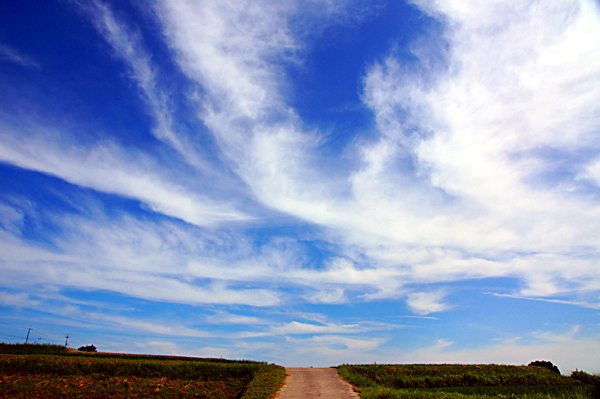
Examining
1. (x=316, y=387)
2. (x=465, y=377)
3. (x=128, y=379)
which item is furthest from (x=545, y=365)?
(x=128, y=379)

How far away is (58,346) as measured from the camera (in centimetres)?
3897

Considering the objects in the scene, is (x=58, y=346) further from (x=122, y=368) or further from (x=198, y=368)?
(x=198, y=368)

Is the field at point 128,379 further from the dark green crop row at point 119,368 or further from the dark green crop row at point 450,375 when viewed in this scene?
the dark green crop row at point 450,375

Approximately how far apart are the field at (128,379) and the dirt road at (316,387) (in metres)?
1.06

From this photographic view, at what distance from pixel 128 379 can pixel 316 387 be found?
15554 millimetres

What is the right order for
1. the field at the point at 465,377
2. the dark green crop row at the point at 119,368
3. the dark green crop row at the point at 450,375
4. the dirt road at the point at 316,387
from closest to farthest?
the dirt road at the point at 316,387, the dark green crop row at the point at 119,368, the field at the point at 465,377, the dark green crop row at the point at 450,375

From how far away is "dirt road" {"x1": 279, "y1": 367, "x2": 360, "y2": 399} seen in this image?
19547 millimetres

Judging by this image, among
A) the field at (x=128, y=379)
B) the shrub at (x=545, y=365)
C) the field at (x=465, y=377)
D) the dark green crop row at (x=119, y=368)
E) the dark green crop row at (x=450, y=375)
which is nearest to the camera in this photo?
the field at (x=128, y=379)

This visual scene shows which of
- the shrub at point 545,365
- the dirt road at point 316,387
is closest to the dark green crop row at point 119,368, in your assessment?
the dirt road at point 316,387

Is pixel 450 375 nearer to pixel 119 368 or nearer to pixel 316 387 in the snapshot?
pixel 316 387

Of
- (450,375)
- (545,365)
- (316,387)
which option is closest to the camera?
(316,387)

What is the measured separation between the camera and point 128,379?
25062mm

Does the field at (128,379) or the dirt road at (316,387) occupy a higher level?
the dirt road at (316,387)

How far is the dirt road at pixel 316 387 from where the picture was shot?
64.1ft
